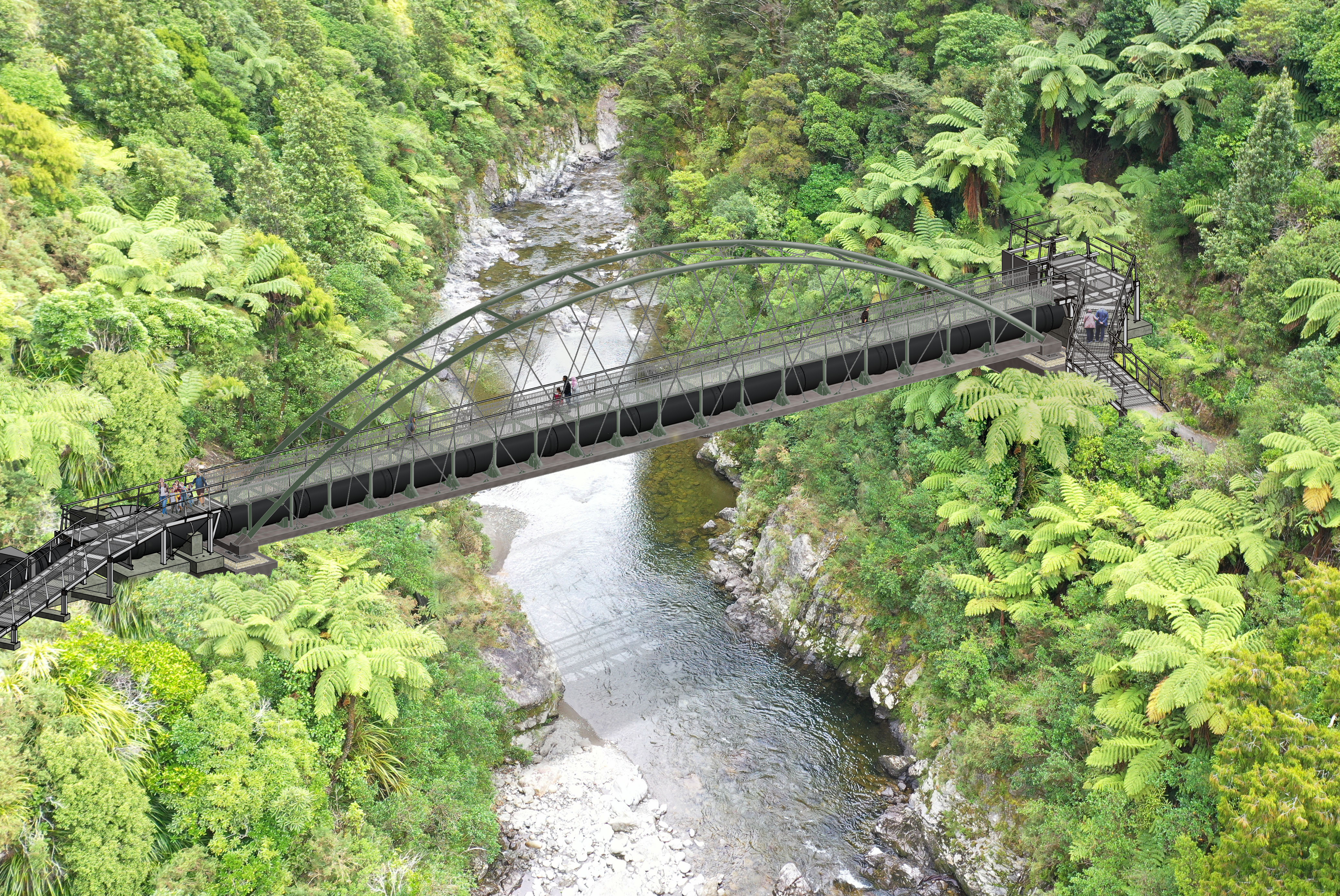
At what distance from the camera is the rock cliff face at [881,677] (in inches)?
797

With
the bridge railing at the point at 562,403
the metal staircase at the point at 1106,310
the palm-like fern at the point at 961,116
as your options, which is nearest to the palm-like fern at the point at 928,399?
the bridge railing at the point at 562,403

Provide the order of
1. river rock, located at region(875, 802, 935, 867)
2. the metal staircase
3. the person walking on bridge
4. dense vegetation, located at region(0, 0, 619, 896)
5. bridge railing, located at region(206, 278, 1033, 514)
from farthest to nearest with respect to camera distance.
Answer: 1. the metal staircase
2. the person walking on bridge
3. river rock, located at region(875, 802, 935, 867)
4. bridge railing, located at region(206, 278, 1033, 514)
5. dense vegetation, located at region(0, 0, 619, 896)

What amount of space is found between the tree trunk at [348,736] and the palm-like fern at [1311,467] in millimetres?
19654

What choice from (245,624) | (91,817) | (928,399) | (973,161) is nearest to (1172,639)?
(928,399)

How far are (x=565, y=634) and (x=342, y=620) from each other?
31.8ft

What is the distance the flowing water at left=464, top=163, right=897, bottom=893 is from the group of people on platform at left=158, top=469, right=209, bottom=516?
37.3 ft

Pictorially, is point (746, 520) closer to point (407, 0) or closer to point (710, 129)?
point (710, 129)

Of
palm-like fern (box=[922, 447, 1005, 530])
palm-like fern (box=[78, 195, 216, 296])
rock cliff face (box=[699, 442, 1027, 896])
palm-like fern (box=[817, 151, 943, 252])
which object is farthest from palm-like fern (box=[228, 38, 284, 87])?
palm-like fern (box=[922, 447, 1005, 530])

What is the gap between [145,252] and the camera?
26.3m

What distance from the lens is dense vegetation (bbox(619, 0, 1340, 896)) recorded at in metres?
16.8

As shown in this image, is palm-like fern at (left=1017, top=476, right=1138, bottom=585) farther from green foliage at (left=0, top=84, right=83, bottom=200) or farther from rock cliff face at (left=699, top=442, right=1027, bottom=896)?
green foliage at (left=0, top=84, right=83, bottom=200)

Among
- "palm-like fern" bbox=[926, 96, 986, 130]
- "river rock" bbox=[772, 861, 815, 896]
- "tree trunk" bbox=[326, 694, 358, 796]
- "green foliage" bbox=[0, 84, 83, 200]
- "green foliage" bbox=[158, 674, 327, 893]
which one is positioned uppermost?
"green foliage" bbox=[0, 84, 83, 200]

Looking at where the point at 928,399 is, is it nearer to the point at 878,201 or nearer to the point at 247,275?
the point at 878,201

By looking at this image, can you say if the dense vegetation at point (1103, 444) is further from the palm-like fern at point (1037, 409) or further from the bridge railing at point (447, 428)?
the bridge railing at point (447, 428)
